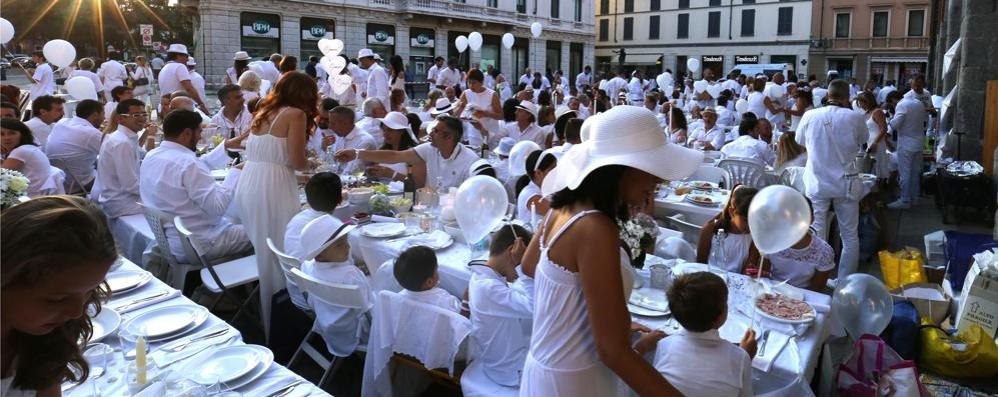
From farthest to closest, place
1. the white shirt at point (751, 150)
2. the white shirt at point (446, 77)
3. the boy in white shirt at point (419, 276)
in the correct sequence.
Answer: the white shirt at point (446, 77) < the white shirt at point (751, 150) < the boy in white shirt at point (419, 276)

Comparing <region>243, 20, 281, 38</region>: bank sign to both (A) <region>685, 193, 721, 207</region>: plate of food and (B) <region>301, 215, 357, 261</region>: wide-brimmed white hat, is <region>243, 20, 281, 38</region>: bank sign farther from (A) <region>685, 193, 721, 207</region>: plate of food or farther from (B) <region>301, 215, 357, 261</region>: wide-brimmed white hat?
(B) <region>301, 215, 357, 261</region>: wide-brimmed white hat

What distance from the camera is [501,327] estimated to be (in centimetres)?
291

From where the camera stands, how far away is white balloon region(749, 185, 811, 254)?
2.67 m

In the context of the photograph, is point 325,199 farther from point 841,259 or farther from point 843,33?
point 843,33

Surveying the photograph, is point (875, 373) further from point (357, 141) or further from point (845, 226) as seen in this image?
point (357, 141)

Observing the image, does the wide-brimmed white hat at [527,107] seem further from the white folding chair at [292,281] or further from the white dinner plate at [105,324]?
the white dinner plate at [105,324]

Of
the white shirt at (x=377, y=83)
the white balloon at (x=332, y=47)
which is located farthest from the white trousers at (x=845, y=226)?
the white balloon at (x=332, y=47)

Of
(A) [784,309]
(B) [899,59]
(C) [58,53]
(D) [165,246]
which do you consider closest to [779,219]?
(A) [784,309]

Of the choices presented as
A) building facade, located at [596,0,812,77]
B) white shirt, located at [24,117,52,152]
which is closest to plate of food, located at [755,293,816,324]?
white shirt, located at [24,117,52,152]

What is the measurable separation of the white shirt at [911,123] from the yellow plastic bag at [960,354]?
5.68m

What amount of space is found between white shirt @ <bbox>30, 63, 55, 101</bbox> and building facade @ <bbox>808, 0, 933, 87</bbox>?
130 feet

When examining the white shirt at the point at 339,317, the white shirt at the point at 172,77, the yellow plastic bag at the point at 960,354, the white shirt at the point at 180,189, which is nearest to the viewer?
the white shirt at the point at 339,317

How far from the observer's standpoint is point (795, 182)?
19.8ft

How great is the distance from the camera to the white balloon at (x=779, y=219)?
267 cm
